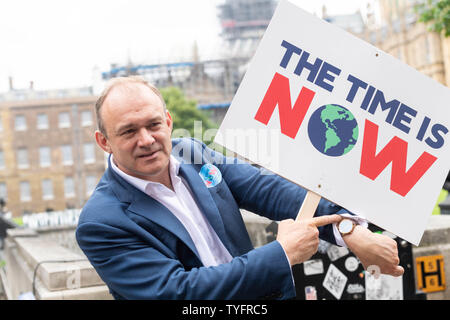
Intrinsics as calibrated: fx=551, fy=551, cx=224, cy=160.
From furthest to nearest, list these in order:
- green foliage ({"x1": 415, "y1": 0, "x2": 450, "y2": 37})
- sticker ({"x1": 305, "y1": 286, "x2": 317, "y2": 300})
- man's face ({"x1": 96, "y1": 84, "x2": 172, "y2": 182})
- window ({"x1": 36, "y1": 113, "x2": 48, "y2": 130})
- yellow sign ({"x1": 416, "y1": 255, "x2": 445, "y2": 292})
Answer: window ({"x1": 36, "y1": 113, "x2": 48, "y2": 130}), green foliage ({"x1": 415, "y1": 0, "x2": 450, "y2": 37}), yellow sign ({"x1": 416, "y1": 255, "x2": 445, "y2": 292}), sticker ({"x1": 305, "y1": 286, "x2": 317, "y2": 300}), man's face ({"x1": 96, "y1": 84, "x2": 172, "y2": 182})

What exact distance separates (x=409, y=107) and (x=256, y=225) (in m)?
2.45

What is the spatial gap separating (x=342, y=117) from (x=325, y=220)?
1.34 feet

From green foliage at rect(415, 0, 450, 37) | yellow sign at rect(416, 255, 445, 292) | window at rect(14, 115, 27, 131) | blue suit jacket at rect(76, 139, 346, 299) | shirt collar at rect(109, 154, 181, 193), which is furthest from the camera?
window at rect(14, 115, 27, 131)

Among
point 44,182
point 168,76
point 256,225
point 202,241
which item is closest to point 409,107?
point 202,241

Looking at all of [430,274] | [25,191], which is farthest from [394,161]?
[25,191]

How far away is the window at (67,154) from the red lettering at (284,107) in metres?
60.6

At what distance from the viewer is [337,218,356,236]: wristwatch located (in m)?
2.09

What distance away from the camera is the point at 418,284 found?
4.23m

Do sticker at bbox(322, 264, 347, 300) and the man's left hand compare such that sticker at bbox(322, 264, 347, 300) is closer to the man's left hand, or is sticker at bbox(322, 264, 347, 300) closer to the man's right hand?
the man's left hand

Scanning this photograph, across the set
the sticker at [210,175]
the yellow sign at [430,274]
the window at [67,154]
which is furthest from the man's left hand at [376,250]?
the window at [67,154]

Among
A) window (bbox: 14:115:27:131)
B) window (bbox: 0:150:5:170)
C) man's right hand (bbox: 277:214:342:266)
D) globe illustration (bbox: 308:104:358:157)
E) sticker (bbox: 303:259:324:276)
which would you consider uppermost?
globe illustration (bbox: 308:104:358:157)

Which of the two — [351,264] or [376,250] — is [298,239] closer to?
[376,250]

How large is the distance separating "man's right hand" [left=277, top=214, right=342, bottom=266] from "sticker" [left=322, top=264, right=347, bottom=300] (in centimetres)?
207

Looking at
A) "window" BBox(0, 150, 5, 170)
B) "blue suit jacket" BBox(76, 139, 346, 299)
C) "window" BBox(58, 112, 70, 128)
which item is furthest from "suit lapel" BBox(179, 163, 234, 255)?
"window" BBox(0, 150, 5, 170)
